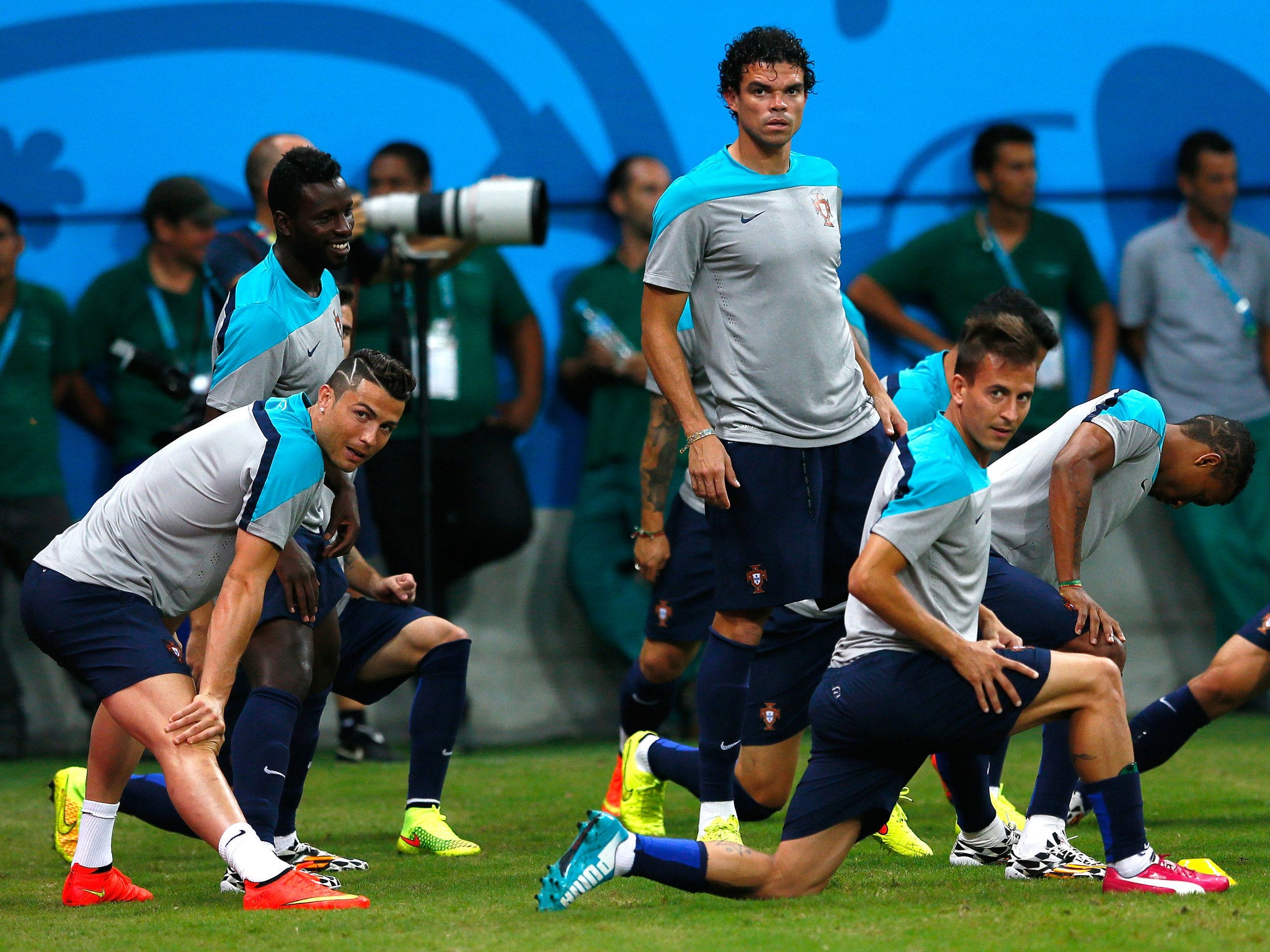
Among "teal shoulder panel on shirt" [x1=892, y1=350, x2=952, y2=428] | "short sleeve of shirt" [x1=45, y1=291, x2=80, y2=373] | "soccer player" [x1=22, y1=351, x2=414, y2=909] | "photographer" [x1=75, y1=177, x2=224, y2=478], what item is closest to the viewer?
"soccer player" [x1=22, y1=351, x2=414, y2=909]

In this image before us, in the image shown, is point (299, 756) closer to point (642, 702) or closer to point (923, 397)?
point (642, 702)

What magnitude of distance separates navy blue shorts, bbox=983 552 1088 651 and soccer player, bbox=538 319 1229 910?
0.64 meters

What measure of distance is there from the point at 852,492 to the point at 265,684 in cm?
166

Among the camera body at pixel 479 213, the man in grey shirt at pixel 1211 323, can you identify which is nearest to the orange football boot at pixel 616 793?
the camera body at pixel 479 213

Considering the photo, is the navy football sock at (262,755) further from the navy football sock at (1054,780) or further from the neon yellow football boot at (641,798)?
the navy football sock at (1054,780)

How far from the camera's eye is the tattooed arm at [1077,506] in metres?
4.52

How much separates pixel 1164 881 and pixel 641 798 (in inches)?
70.1

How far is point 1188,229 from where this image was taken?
854cm

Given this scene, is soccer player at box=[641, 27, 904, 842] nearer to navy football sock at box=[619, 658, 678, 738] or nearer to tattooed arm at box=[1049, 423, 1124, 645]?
tattooed arm at box=[1049, 423, 1124, 645]

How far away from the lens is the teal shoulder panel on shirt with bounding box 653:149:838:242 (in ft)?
15.0

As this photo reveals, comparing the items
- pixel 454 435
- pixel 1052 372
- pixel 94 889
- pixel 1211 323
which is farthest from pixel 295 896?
pixel 1211 323

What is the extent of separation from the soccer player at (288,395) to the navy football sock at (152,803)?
29cm

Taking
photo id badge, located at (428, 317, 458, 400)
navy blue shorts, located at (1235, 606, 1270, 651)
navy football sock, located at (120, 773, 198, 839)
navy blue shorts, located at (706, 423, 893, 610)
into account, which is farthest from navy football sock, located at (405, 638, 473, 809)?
photo id badge, located at (428, 317, 458, 400)

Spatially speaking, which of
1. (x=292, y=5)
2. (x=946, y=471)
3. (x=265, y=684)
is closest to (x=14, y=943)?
(x=265, y=684)
